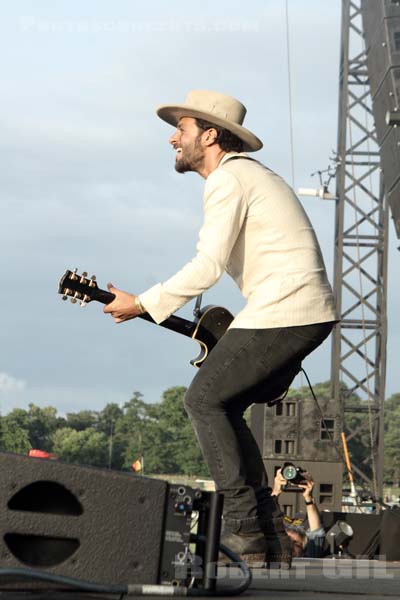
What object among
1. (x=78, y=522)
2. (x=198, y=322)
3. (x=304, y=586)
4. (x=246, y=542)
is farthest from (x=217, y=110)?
(x=78, y=522)

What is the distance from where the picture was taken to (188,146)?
3770mm

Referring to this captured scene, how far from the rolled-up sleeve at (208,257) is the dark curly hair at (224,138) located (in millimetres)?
337

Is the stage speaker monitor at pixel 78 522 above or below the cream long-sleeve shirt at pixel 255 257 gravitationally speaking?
below

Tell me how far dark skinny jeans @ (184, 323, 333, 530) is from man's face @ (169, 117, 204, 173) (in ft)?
2.40

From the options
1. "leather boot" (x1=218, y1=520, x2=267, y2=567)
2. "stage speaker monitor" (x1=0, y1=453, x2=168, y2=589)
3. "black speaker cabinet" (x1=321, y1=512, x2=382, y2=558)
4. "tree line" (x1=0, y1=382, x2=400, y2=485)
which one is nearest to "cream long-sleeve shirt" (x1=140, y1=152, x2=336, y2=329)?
"leather boot" (x1=218, y1=520, x2=267, y2=567)

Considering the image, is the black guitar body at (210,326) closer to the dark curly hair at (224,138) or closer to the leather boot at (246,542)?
the dark curly hair at (224,138)

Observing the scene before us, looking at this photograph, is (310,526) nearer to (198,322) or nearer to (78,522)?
(198,322)

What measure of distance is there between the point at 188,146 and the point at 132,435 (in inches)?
3981

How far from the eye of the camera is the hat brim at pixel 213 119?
12.2 ft

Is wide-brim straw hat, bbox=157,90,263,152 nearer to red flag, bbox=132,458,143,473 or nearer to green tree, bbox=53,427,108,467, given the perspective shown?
red flag, bbox=132,458,143,473

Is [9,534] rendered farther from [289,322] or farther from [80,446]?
[80,446]

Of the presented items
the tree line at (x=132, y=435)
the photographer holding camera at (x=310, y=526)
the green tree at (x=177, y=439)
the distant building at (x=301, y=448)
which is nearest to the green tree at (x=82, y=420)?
the tree line at (x=132, y=435)

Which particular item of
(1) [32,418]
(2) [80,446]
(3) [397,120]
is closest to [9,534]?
(3) [397,120]

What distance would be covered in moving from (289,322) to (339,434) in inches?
492
